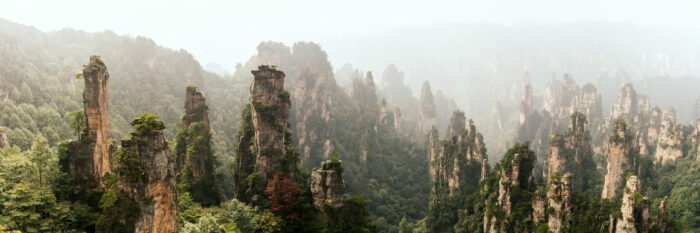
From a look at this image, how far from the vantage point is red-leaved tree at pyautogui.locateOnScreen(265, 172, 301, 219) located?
33844mm

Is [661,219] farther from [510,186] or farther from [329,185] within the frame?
[329,185]

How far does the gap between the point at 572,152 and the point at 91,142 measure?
65.0 metres

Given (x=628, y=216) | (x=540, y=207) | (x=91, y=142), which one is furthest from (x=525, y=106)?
(x=91, y=142)

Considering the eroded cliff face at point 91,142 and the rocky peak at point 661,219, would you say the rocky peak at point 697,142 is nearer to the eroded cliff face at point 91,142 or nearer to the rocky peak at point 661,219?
the rocky peak at point 661,219

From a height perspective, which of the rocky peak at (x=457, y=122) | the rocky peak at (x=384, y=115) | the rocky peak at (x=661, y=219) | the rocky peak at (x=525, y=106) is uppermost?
the rocky peak at (x=525, y=106)

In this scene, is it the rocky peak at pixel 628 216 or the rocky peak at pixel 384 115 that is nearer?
the rocky peak at pixel 628 216

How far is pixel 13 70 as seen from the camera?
73.8 meters

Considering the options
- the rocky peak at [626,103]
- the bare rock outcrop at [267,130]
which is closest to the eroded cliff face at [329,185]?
the bare rock outcrop at [267,130]

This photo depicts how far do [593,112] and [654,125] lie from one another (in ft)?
127

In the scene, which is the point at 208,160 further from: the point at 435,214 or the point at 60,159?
the point at 435,214

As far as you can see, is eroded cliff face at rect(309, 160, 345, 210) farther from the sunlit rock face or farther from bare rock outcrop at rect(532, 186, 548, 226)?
bare rock outcrop at rect(532, 186, 548, 226)

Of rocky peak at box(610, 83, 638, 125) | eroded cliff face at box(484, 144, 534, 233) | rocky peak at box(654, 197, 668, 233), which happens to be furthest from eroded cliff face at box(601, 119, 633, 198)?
rocky peak at box(610, 83, 638, 125)

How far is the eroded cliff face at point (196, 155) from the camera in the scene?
127ft

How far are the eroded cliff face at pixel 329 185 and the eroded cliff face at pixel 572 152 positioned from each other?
43.5 meters
